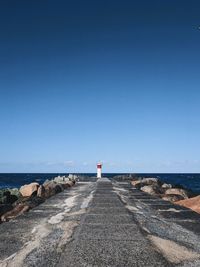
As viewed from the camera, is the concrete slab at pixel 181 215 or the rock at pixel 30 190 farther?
the rock at pixel 30 190

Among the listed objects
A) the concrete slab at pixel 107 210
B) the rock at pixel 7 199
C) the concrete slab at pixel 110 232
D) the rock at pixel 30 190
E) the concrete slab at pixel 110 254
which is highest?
the rock at pixel 30 190

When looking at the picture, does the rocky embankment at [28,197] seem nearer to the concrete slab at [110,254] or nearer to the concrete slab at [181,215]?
the concrete slab at [181,215]

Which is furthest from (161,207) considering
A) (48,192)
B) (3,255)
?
(48,192)

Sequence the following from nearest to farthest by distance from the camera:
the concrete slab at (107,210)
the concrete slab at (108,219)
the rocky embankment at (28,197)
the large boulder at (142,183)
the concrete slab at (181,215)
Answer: the concrete slab at (108,219), the concrete slab at (181,215), the concrete slab at (107,210), the rocky embankment at (28,197), the large boulder at (142,183)

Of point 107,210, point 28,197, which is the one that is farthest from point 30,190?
point 107,210

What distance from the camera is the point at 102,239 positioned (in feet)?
15.2

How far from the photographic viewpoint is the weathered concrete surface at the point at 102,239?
12.6 feet

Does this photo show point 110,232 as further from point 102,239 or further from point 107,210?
point 107,210

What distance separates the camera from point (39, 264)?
375 cm

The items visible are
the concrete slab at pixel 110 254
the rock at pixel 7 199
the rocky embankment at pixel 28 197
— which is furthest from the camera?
the rock at pixel 7 199

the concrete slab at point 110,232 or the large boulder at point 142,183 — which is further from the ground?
the large boulder at point 142,183

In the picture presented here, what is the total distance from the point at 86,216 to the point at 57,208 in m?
1.74

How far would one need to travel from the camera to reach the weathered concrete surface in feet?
12.6

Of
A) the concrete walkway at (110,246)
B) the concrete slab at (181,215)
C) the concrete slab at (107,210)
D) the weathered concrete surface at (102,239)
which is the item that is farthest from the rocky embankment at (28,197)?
the concrete walkway at (110,246)
